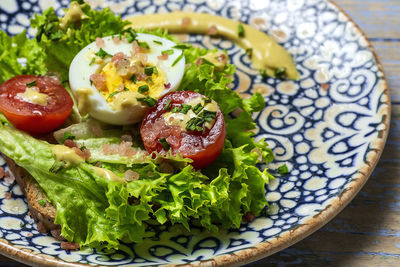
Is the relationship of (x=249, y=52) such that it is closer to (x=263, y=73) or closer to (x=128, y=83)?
(x=263, y=73)

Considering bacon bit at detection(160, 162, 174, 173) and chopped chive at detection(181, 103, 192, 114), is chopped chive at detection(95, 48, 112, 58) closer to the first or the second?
chopped chive at detection(181, 103, 192, 114)

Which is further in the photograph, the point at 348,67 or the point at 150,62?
the point at 348,67

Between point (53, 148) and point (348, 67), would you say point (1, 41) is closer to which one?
point (53, 148)

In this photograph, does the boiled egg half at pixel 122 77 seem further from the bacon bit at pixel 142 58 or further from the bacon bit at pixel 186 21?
the bacon bit at pixel 186 21

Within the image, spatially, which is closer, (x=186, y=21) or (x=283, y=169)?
(x=283, y=169)

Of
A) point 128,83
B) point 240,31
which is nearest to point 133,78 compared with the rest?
point 128,83

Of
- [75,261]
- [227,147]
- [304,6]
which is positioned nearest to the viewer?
[75,261]

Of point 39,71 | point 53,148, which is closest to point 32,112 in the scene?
point 53,148
